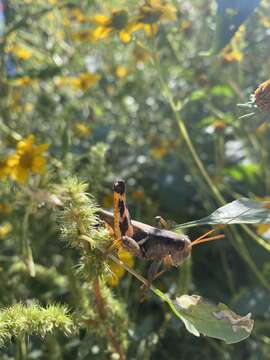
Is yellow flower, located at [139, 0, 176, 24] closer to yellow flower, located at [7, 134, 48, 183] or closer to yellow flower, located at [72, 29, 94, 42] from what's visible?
yellow flower, located at [7, 134, 48, 183]

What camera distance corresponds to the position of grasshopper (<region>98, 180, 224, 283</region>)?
545 mm

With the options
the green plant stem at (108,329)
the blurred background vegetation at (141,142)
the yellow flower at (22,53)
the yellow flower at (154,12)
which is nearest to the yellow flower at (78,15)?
the blurred background vegetation at (141,142)

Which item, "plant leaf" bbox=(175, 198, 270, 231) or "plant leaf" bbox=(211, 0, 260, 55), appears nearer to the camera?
"plant leaf" bbox=(175, 198, 270, 231)

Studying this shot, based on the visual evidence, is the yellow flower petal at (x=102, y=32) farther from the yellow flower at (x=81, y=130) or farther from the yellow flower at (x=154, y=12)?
the yellow flower at (x=81, y=130)

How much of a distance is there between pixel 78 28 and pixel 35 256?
79 cm

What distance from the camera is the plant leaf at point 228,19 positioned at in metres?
0.86

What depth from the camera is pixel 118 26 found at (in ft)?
3.43

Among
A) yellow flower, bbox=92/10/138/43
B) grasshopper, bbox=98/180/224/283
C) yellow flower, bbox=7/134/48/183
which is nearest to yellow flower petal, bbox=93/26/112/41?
yellow flower, bbox=92/10/138/43

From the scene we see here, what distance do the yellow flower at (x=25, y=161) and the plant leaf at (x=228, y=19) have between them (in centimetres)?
35

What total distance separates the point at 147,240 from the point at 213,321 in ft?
0.36

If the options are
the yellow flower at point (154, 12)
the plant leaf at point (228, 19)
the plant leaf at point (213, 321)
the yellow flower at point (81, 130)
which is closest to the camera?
the plant leaf at point (213, 321)

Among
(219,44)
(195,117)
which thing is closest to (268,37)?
(219,44)

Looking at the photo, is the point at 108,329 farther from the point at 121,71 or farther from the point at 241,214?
the point at 121,71

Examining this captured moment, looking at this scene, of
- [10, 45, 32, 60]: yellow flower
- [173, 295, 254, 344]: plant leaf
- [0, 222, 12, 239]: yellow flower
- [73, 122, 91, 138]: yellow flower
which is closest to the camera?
[173, 295, 254, 344]: plant leaf
